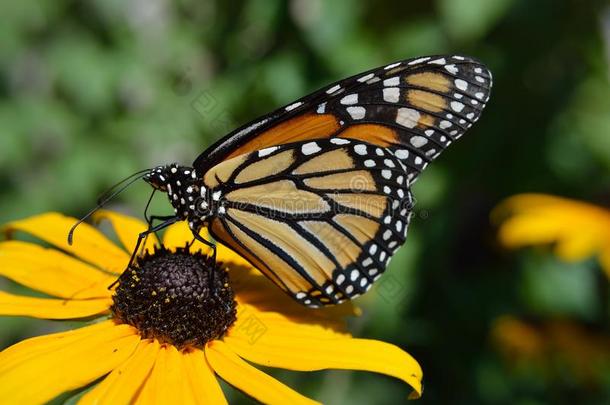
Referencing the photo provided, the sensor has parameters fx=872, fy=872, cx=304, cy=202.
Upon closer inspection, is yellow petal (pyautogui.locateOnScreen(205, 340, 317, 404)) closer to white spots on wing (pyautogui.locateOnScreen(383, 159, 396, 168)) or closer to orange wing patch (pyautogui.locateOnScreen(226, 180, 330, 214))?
orange wing patch (pyautogui.locateOnScreen(226, 180, 330, 214))

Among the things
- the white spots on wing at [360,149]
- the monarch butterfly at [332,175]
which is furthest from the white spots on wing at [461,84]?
the white spots on wing at [360,149]

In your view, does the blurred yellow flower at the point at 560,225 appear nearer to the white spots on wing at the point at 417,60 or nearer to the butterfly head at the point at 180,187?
the white spots on wing at the point at 417,60

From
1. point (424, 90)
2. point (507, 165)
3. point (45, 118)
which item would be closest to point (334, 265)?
point (424, 90)

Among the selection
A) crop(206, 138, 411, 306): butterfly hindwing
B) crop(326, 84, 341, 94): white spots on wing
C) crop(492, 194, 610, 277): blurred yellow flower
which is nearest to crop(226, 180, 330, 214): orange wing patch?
crop(206, 138, 411, 306): butterfly hindwing

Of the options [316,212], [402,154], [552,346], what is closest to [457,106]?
[402,154]

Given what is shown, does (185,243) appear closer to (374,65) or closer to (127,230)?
(127,230)

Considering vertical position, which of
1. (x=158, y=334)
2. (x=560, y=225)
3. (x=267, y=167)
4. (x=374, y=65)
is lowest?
(x=560, y=225)
